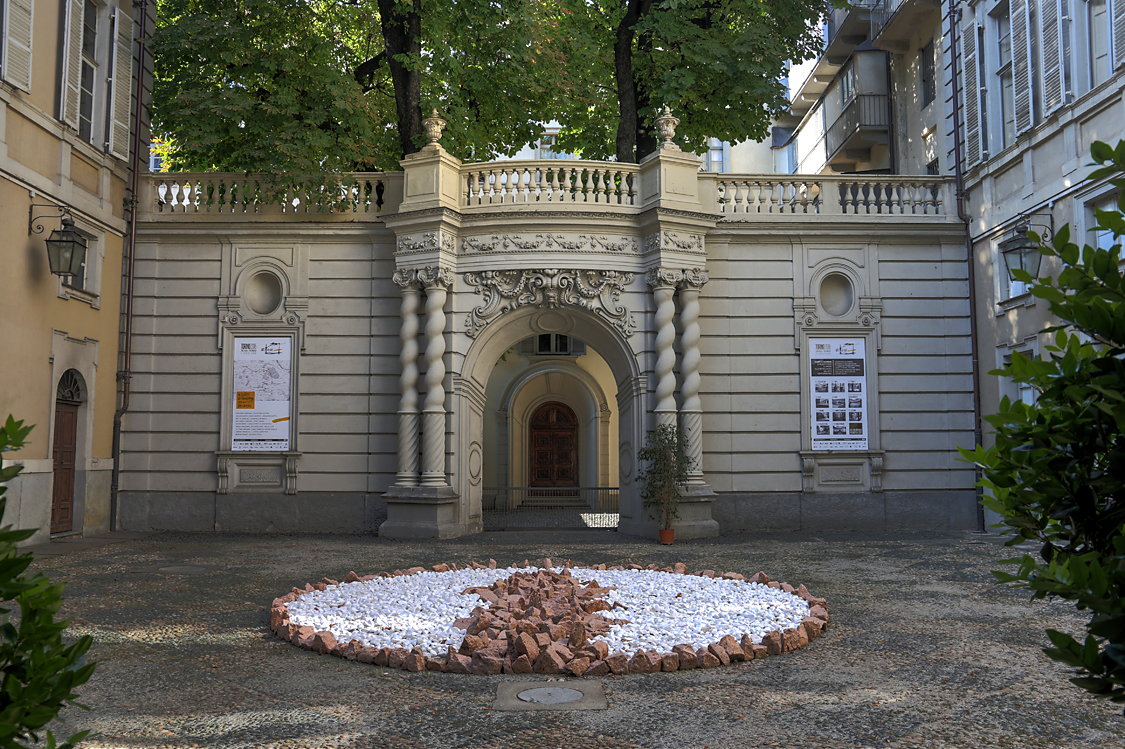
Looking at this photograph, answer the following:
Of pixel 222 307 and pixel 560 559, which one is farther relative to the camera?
pixel 222 307

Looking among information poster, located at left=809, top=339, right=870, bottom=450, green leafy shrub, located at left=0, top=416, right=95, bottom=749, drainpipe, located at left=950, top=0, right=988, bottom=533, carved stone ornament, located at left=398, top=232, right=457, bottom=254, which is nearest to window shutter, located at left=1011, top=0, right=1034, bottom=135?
drainpipe, located at left=950, top=0, right=988, bottom=533

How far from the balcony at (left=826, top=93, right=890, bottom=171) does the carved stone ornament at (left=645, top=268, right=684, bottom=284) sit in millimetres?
10161

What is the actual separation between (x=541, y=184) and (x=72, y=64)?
8492mm

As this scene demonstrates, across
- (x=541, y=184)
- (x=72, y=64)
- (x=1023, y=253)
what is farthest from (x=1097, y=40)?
(x=72, y=64)

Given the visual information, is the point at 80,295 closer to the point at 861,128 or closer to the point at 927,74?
the point at 861,128

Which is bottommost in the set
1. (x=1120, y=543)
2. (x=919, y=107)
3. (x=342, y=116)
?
(x=1120, y=543)

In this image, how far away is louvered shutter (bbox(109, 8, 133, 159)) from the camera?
53.6 feet

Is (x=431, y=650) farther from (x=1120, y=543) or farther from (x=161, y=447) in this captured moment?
(x=161, y=447)

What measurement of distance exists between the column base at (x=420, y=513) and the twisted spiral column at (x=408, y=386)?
331 millimetres

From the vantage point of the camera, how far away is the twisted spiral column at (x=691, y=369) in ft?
52.0

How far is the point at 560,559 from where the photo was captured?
12.6m

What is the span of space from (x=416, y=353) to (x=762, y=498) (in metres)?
7.25

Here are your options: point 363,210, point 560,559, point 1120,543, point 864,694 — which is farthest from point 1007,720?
point 363,210

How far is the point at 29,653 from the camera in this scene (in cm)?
204
